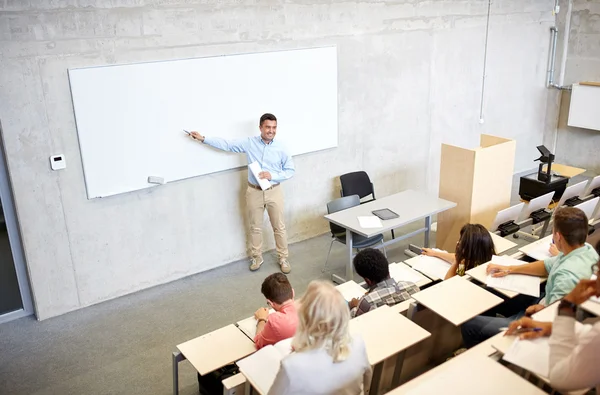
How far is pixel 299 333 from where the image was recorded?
265 centimetres

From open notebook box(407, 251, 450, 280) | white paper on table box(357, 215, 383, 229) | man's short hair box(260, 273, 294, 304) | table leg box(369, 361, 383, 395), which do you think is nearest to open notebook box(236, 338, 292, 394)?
man's short hair box(260, 273, 294, 304)

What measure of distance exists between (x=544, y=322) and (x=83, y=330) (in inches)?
162

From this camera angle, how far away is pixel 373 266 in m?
Result: 3.83

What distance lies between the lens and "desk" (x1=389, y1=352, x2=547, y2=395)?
2688 millimetres

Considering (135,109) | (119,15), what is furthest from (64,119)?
(119,15)

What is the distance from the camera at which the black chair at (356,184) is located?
665 cm

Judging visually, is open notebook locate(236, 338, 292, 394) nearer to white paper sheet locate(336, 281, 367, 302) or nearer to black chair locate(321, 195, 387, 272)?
white paper sheet locate(336, 281, 367, 302)

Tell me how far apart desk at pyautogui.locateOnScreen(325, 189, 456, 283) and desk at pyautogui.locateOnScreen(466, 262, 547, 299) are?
142 centimetres

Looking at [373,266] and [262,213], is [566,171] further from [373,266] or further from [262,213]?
[373,266]

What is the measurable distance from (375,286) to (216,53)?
10.4ft

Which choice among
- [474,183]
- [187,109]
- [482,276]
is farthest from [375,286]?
[187,109]

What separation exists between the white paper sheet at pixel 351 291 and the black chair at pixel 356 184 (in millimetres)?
2454

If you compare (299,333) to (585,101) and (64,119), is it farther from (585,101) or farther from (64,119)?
(585,101)

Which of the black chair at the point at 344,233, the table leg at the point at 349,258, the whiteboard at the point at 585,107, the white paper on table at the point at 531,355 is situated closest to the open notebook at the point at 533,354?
the white paper on table at the point at 531,355
